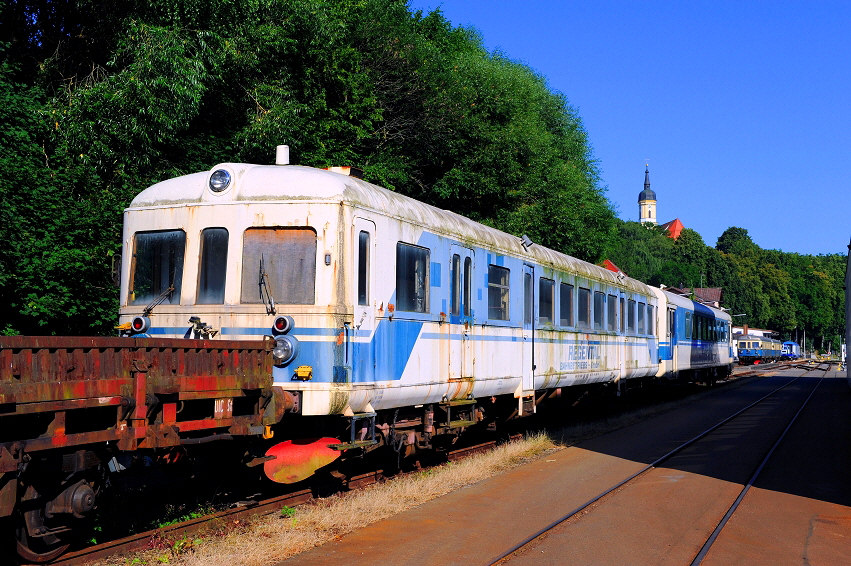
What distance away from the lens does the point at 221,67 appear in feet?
54.2

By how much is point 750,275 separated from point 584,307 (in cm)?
10468

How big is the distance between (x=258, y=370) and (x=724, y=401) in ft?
76.0

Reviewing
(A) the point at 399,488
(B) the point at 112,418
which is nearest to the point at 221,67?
(A) the point at 399,488

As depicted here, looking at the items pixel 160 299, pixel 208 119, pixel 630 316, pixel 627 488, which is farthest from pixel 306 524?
pixel 630 316

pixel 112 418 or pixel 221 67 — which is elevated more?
pixel 221 67

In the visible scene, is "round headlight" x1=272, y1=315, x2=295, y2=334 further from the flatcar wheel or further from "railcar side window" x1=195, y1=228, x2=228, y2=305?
the flatcar wheel

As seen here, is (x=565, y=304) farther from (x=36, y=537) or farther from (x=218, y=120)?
(x=36, y=537)

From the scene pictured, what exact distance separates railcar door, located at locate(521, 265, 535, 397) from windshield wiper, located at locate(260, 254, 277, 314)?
6378 mm

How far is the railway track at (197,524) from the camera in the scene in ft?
21.9

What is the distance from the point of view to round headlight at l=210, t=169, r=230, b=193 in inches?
348

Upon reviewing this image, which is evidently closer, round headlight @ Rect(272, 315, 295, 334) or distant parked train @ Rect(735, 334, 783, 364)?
round headlight @ Rect(272, 315, 295, 334)

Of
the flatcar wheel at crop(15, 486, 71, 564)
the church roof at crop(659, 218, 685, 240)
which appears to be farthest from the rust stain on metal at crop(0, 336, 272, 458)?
the church roof at crop(659, 218, 685, 240)

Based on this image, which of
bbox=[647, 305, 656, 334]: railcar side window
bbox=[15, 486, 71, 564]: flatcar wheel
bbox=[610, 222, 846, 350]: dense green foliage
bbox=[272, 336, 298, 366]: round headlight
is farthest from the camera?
bbox=[610, 222, 846, 350]: dense green foliage

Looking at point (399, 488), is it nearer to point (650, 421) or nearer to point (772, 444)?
point (772, 444)
